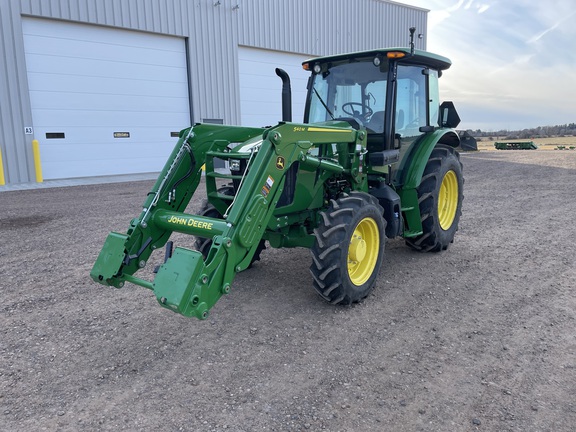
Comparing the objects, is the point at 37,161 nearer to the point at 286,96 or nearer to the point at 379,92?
the point at 286,96

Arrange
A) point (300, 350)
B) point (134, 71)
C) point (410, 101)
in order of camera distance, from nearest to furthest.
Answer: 1. point (300, 350)
2. point (410, 101)
3. point (134, 71)

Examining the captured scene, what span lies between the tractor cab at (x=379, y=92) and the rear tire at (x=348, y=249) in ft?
3.35

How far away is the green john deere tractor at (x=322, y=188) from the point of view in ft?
11.8

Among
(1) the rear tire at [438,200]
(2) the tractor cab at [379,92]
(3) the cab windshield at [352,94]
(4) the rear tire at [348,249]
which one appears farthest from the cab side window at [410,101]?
(4) the rear tire at [348,249]

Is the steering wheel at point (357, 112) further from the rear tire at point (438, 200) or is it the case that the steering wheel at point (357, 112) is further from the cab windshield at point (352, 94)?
the rear tire at point (438, 200)

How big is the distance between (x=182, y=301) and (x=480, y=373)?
81.3 inches

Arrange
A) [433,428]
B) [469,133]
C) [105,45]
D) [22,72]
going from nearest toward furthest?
[433,428] < [469,133] < [22,72] < [105,45]

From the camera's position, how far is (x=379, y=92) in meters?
5.14

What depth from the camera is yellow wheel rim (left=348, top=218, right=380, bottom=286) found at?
432 centimetres

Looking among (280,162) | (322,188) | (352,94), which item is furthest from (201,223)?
(352,94)

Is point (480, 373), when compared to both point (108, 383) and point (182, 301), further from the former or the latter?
point (108, 383)

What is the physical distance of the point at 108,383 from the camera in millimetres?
3105

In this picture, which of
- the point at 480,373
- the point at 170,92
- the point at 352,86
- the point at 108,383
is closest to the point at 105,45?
the point at 170,92

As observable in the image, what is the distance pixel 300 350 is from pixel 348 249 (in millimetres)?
1022
